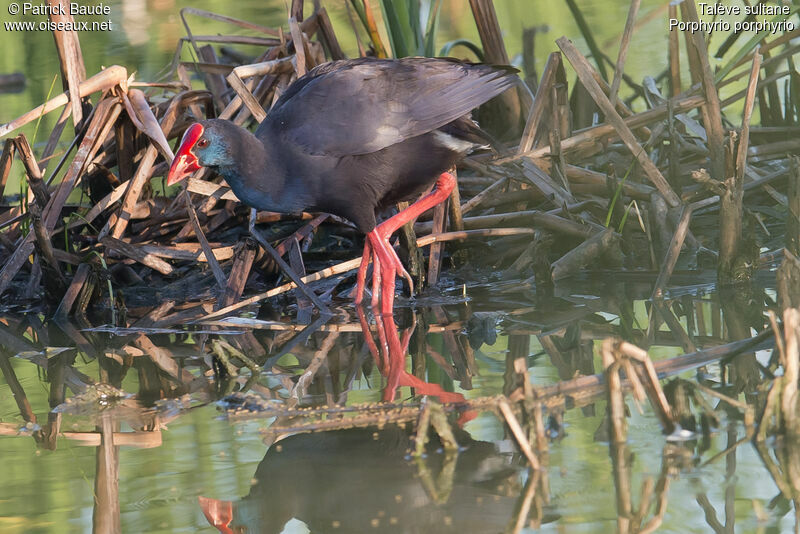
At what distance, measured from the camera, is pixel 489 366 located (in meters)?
2.94

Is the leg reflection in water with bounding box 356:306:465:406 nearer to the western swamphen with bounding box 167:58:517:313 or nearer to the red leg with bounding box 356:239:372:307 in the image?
the red leg with bounding box 356:239:372:307

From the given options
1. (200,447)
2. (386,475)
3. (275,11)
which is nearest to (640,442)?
(386,475)

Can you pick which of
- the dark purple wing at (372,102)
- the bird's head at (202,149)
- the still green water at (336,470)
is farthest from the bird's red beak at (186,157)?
the still green water at (336,470)

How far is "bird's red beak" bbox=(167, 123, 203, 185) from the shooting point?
348 centimetres

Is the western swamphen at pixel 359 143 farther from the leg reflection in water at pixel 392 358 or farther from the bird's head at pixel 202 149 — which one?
the leg reflection in water at pixel 392 358

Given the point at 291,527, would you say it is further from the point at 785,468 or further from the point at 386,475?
the point at 785,468

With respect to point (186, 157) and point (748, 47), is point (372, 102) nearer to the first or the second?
point (186, 157)

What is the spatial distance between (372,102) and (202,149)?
2.10ft

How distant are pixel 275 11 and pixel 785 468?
6884mm

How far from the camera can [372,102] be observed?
3617mm

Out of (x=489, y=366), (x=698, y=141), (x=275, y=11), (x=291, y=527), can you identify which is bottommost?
(x=291, y=527)

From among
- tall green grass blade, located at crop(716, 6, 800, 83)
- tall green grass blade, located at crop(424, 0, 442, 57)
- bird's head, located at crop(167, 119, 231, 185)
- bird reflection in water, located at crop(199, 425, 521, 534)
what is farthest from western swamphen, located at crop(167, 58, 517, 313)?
bird reflection in water, located at crop(199, 425, 521, 534)

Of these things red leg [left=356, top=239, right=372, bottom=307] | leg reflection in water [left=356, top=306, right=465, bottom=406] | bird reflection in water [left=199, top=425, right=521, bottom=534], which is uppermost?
red leg [left=356, top=239, right=372, bottom=307]

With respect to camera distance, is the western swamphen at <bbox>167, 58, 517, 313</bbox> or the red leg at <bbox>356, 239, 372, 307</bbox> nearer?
the western swamphen at <bbox>167, 58, 517, 313</bbox>
